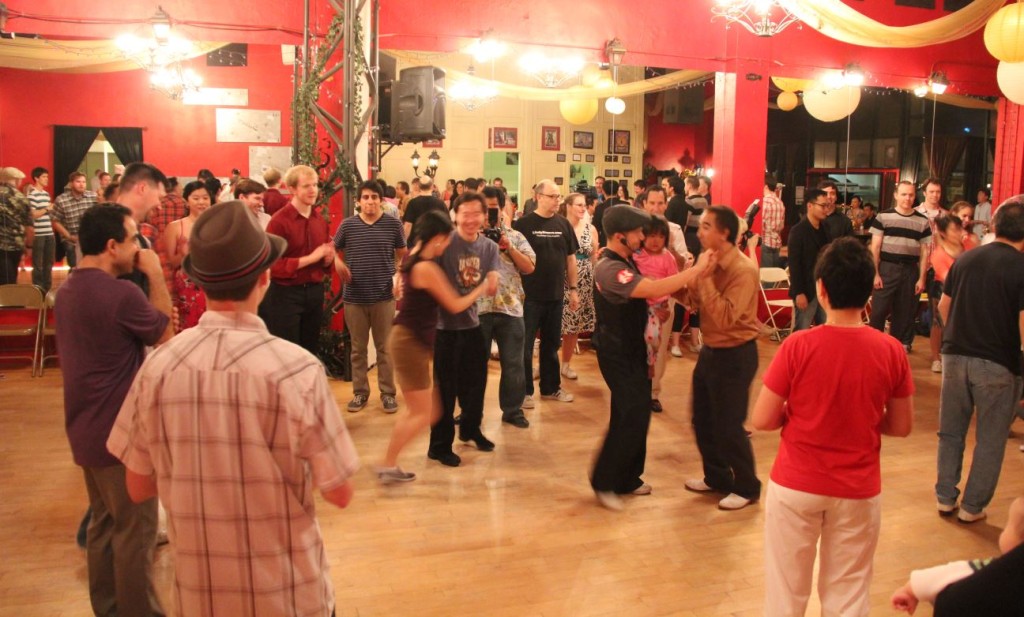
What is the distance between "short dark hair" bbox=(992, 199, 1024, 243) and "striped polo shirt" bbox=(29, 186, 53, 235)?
924 centimetres

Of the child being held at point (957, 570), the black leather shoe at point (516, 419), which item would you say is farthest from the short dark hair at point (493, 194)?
the child being held at point (957, 570)

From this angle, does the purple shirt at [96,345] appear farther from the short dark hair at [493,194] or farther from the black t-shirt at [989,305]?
the black t-shirt at [989,305]

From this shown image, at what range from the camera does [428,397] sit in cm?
415

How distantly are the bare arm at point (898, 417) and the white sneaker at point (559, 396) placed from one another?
3708 mm

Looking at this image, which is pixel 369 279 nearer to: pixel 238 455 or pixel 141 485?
pixel 141 485

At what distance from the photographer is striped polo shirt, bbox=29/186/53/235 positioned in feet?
30.8

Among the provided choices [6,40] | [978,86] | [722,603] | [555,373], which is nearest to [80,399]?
[722,603]

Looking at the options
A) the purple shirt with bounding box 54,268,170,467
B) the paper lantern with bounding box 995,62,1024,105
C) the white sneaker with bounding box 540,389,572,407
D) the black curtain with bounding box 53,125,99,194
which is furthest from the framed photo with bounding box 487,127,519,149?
the purple shirt with bounding box 54,268,170,467

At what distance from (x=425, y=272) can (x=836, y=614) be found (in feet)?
7.55

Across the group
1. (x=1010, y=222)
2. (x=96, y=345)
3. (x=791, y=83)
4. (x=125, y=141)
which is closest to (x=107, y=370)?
(x=96, y=345)

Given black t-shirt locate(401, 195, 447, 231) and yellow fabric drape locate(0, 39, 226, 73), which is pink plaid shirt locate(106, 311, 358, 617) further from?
yellow fabric drape locate(0, 39, 226, 73)

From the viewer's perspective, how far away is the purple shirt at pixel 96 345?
102 inches

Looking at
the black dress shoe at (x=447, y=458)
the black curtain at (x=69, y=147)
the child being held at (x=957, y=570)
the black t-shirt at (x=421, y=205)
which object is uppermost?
the black curtain at (x=69, y=147)

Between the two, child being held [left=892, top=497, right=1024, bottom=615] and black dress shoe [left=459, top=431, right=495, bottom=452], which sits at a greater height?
child being held [left=892, top=497, right=1024, bottom=615]
